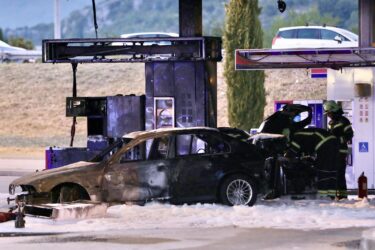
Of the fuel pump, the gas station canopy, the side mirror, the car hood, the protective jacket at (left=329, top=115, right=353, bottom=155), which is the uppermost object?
the side mirror

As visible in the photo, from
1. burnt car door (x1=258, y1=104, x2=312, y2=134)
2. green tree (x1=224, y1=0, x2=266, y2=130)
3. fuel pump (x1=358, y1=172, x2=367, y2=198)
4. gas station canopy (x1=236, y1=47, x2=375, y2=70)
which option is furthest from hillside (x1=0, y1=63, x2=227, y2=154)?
fuel pump (x1=358, y1=172, x2=367, y2=198)

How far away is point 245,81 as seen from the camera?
123ft

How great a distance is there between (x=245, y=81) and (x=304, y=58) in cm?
1619

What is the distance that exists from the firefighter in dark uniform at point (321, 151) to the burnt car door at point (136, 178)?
2603mm

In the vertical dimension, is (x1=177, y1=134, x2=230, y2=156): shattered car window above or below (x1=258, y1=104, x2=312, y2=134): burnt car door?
below

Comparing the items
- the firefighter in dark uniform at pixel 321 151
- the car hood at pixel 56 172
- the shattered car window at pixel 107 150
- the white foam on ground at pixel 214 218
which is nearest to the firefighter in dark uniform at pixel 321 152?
the firefighter in dark uniform at pixel 321 151

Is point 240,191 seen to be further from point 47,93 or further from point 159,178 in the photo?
point 47,93

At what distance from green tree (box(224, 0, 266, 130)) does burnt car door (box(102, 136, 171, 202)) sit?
19955mm

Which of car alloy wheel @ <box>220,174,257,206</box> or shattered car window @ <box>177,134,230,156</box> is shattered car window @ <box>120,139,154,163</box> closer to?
shattered car window @ <box>177,134,230,156</box>

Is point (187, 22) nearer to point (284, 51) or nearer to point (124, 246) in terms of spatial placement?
point (284, 51)

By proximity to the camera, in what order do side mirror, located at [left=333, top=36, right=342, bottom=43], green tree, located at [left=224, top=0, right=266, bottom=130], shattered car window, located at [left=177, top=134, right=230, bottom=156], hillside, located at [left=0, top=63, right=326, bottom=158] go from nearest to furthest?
shattered car window, located at [left=177, top=134, right=230, bottom=156] → green tree, located at [left=224, top=0, right=266, bottom=130] → side mirror, located at [left=333, top=36, right=342, bottom=43] → hillside, located at [left=0, top=63, right=326, bottom=158]

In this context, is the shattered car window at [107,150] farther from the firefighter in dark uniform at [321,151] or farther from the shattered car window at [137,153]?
the firefighter in dark uniform at [321,151]

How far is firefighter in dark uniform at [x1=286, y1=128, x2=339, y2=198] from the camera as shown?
18719 mm

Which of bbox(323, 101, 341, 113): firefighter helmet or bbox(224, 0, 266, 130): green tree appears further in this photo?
bbox(224, 0, 266, 130): green tree
